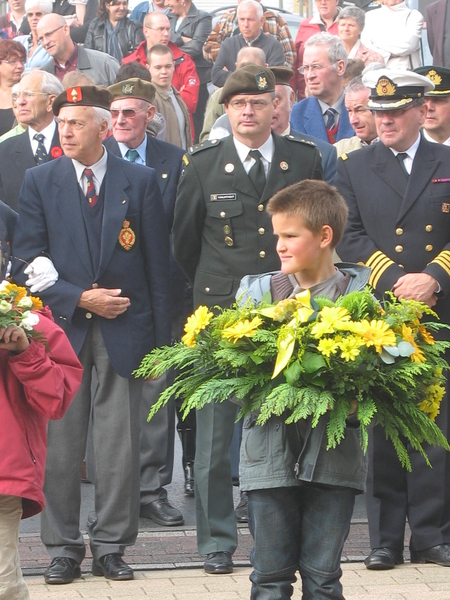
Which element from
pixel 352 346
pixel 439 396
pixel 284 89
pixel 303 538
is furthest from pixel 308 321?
pixel 284 89

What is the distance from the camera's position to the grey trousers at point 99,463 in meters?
5.84

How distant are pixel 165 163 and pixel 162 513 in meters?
2.23

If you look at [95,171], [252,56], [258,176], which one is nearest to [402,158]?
Result: [258,176]

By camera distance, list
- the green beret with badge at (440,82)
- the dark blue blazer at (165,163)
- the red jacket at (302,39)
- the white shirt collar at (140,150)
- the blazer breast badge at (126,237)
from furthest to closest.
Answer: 1. the red jacket at (302,39)
2. the white shirt collar at (140,150)
3. the dark blue blazer at (165,163)
4. the green beret with badge at (440,82)
5. the blazer breast badge at (126,237)

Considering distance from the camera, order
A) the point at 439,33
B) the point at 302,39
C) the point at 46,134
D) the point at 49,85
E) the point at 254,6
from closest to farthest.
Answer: the point at 46,134 < the point at 49,85 < the point at 254,6 < the point at 439,33 < the point at 302,39

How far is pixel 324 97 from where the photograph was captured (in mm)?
9211

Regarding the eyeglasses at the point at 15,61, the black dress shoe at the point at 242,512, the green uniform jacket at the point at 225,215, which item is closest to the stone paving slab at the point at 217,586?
the black dress shoe at the point at 242,512

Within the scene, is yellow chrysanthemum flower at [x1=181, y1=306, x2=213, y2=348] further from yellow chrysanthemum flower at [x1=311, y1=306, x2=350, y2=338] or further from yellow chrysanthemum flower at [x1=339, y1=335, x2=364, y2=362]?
yellow chrysanthemum flower at [x1=339, y1=335, x2=364, y2=362]

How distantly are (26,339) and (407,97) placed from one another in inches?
107

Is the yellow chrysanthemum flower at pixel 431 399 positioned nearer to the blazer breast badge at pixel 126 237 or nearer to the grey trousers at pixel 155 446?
the blazer breast badge at pixel 126 237

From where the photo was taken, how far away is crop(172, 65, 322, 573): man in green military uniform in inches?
244

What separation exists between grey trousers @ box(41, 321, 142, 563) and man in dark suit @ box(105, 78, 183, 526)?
0.98 m

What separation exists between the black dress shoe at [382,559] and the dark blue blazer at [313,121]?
396cm

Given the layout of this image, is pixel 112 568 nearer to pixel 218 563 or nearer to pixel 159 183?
pixel 218 563
